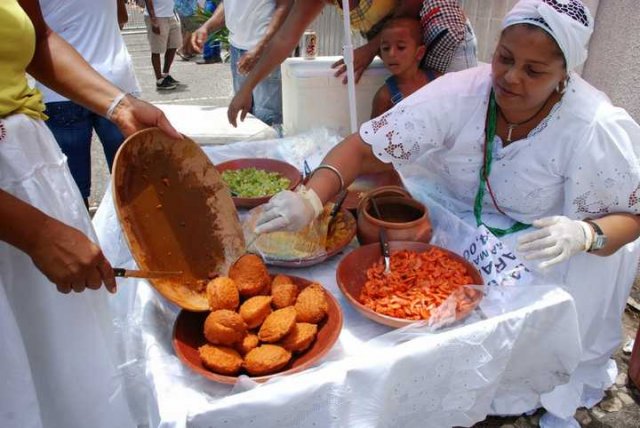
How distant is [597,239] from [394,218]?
55cm

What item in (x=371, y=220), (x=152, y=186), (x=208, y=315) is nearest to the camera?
(x=208, y=315)

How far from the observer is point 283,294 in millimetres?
1083

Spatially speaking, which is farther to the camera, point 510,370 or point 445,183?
point 445,183

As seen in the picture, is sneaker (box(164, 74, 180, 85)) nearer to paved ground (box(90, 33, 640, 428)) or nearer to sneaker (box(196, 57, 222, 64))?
paved ground (box(90, 33, 640, 428))

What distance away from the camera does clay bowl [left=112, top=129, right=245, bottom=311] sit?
3.43ft

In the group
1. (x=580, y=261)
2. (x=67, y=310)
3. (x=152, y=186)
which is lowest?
(x=580, y=261)

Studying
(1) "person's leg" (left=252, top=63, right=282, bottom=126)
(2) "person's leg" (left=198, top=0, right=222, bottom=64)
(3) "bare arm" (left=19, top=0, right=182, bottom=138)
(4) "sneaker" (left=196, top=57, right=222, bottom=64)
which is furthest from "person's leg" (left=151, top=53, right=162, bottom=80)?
(3) "bare arm" (left=19, top=0, right=182, bottom=138)

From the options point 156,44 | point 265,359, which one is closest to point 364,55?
point 265,359

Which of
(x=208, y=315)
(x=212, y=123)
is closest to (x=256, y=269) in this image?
(x=208, y=315)

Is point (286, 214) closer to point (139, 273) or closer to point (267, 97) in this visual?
point (139, 273)

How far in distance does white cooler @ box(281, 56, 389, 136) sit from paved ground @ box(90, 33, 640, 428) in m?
1.62

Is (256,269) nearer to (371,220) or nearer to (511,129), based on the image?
(371,220)

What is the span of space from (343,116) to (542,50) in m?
1.46

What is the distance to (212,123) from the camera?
253cm
